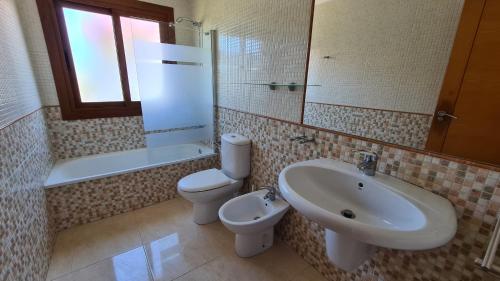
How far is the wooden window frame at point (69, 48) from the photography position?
6.62 ft

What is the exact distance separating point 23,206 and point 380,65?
219 centimetres

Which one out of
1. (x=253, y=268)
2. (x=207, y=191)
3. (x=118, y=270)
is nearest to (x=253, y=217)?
(x=253, y=268)

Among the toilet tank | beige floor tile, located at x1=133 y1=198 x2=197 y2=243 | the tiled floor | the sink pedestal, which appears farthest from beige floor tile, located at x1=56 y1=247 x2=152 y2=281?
the sink pedestal

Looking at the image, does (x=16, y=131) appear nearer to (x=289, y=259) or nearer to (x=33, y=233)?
(x=33, y=233)

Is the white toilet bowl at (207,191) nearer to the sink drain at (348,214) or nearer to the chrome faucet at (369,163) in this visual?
the sink drain at (348,214)

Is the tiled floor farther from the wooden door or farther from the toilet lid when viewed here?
the wooden door

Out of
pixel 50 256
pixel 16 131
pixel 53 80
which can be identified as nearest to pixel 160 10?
pixel 53 80

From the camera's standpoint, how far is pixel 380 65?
42.3 inches

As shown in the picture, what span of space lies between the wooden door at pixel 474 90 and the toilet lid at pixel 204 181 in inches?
60.4

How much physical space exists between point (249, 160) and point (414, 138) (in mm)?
1313

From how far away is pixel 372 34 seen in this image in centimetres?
109

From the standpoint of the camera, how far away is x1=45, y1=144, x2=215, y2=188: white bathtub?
2.12 m

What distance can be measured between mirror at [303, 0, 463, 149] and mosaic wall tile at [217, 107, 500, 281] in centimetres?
8

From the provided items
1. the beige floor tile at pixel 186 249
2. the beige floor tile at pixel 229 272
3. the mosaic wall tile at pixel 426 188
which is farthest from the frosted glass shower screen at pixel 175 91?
the beige floor tile at pixel 229 272
